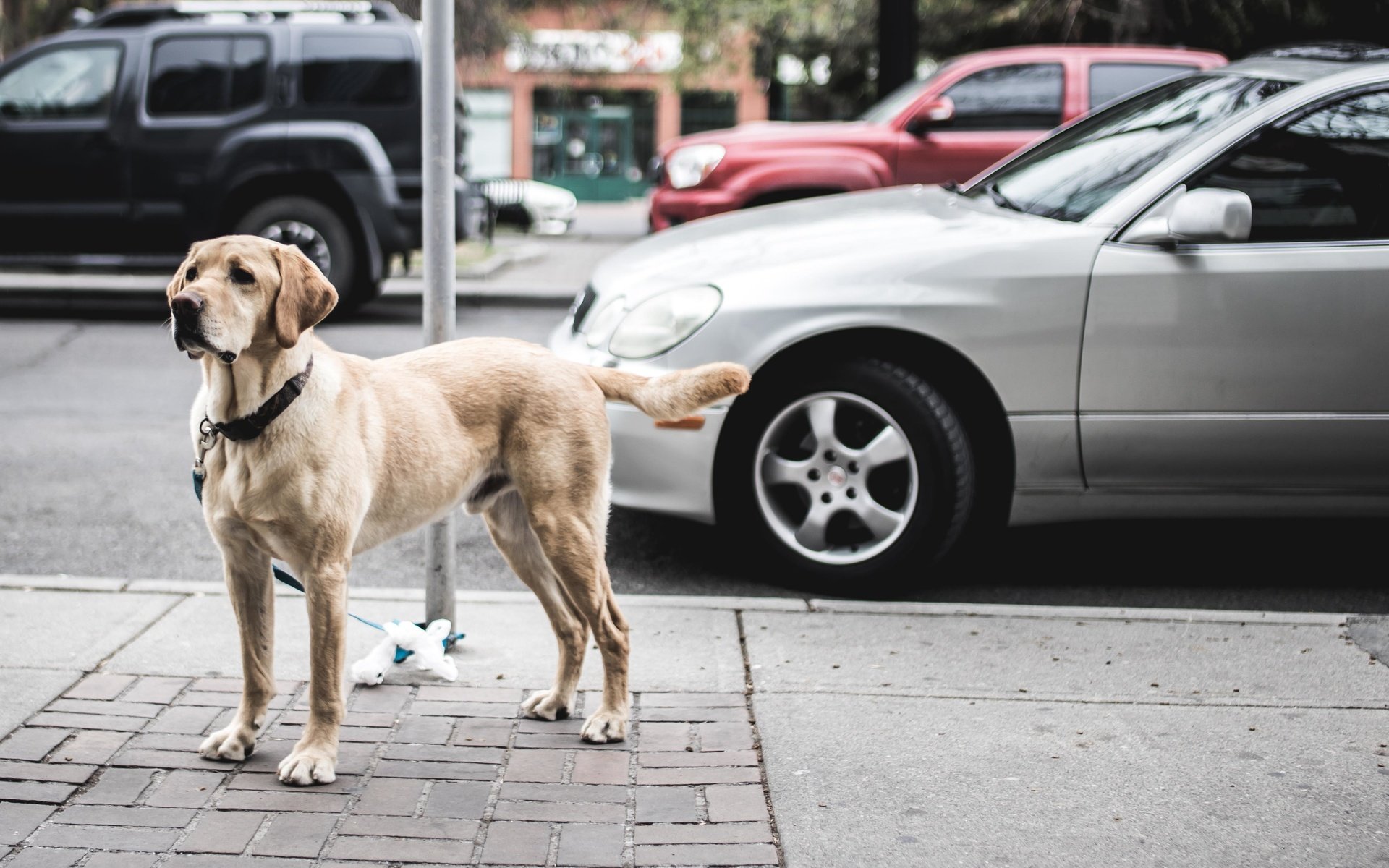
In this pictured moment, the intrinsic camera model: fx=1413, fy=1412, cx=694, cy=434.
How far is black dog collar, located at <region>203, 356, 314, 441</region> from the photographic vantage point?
3.22m

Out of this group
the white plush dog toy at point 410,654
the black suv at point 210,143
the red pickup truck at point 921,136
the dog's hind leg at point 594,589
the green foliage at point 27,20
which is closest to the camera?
the dog's hind leg at point 594,589

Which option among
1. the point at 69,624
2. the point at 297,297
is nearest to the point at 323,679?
the point at 297,297

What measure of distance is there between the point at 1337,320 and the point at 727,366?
233 centimetres

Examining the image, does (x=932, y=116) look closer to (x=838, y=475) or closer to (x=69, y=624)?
(x=838, y=475)

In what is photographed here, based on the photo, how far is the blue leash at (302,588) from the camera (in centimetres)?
344

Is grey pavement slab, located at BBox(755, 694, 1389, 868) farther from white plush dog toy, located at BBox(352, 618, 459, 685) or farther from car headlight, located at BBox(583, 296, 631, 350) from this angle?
car headlight, located at BBox(583, 296, 631, 350)

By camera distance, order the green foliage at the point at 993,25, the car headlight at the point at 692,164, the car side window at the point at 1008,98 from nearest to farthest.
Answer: the car headlight at the point at 692,164
the car side window at the point at 1008,98
the green foliage at the point at 993,25

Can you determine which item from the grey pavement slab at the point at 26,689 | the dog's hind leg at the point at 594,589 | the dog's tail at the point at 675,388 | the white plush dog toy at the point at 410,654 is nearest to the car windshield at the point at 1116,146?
the dog's tail at the point at 675,388

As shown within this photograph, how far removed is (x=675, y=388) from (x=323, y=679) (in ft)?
3.73

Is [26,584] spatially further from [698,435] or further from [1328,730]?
[1328,730]

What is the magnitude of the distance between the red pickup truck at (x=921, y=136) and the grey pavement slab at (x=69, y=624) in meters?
6.42

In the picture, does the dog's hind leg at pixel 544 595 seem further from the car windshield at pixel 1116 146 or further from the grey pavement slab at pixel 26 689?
the car windshield at pixel 1116 146

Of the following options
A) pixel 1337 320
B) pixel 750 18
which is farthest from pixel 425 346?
pixel 750 18

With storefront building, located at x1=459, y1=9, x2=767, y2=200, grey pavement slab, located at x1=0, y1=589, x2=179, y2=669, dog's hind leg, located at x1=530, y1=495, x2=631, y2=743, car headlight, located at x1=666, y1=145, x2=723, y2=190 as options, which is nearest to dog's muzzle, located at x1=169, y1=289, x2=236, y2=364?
dog's hind leg, located at x1=530, y1=495, x2=631, y2=743
